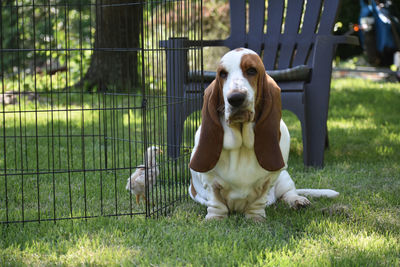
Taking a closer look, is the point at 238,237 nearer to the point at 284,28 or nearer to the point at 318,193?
the point at 318,193

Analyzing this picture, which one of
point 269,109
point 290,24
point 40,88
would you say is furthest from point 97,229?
point 40,88

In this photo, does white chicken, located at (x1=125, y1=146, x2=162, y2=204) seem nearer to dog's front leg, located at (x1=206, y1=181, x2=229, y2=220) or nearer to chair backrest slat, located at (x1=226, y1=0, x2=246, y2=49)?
dog's front leg, located at (x1=206, y1=181, x2=229, y2=220)

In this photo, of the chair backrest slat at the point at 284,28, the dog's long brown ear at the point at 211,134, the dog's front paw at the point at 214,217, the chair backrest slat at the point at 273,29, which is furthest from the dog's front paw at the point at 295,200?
the chair backrest slat at the point at 273,29

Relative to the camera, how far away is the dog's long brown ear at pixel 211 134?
273 cm

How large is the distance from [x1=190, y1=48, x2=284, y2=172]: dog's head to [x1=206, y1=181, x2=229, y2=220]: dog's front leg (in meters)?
0.19

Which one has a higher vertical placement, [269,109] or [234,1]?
[234,1]

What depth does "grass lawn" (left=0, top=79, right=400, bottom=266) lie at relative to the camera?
7.75 ft

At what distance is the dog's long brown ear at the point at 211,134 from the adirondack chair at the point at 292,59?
90 centimetres

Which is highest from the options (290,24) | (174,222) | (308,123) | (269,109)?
(290,24)

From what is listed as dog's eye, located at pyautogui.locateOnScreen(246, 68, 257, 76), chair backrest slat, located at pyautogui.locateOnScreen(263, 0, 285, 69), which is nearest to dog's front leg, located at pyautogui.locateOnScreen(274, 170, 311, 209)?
dog's eye, located at pyautogui.locateOnScreen(246, 68, 257, 76)

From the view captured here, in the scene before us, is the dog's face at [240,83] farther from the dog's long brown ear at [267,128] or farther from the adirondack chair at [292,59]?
the adirondack chair at [292,59]

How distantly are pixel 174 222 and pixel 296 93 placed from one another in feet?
5.99

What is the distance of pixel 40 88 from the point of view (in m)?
8.12

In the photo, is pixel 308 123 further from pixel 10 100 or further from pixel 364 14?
pixel 364 14
